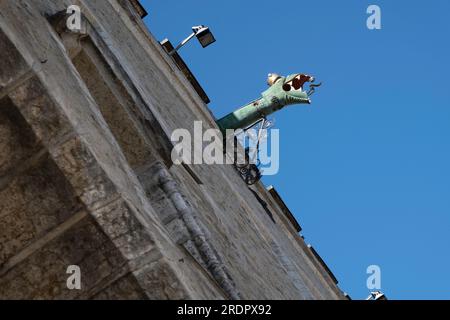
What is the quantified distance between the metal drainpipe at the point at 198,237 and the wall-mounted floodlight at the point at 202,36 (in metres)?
8.34

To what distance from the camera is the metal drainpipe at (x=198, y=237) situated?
474 centimetres

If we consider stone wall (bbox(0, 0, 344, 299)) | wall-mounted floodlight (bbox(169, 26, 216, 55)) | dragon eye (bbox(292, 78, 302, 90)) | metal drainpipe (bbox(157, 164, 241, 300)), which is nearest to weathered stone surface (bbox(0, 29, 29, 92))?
stone wall (bbox(0, 0, 344, 299))

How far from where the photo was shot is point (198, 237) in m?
4.82

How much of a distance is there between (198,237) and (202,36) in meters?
8.75

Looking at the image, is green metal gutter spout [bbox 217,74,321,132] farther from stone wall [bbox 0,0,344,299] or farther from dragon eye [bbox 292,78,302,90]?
stone wall [bbox 0,0,344,299]

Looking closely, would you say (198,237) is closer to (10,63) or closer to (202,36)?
(10,63)

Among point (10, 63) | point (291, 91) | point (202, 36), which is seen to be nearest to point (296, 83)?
point (291, 91)

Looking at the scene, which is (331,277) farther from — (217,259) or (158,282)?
(158,282)

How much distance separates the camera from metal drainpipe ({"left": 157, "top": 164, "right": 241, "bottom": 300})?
4738mm

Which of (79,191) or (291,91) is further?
(291,91)

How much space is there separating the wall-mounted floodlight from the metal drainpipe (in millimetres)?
8337

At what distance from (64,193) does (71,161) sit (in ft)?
0.38
